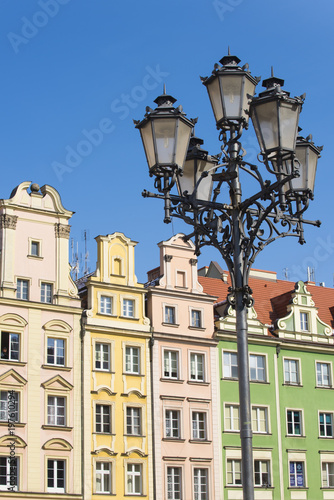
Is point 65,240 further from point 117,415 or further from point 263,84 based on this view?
point 263,84

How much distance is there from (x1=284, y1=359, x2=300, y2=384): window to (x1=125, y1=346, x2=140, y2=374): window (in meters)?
9.28

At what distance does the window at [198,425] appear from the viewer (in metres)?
46.5

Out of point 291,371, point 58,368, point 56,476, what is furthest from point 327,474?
point 58,368

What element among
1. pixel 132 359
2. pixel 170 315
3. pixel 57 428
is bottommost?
pixel 57 428

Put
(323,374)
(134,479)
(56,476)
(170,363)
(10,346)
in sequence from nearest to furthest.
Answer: (56,476) → (10,346) → (134,479) → (170,363) → (323,374)

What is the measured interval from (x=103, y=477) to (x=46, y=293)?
9.24 m

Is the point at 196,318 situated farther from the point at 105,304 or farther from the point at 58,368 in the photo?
the point at 58,368

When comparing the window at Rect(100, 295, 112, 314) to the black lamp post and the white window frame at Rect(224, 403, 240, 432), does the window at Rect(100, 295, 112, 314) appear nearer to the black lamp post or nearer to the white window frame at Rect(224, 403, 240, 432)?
the white window frame at Rect(224, 403, 240, 432)

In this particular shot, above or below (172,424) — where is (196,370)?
above

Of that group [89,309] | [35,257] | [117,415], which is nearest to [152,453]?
[117,415]

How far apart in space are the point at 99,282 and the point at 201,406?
27.5 ft

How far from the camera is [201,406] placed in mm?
46844

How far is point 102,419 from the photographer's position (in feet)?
144

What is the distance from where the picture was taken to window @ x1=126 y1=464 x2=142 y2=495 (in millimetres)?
43875
